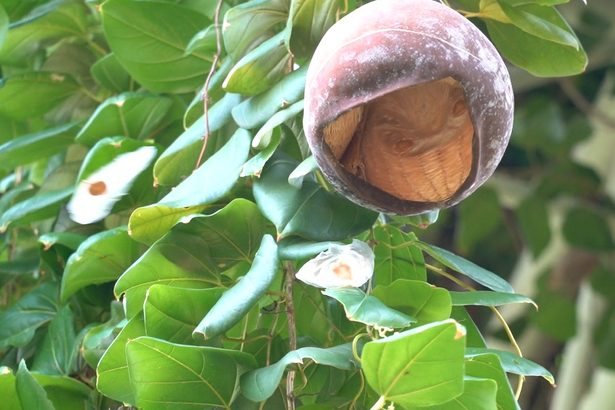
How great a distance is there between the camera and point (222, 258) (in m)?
0.84

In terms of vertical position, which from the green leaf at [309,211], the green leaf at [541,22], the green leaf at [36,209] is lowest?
the green leaf at [36,209]

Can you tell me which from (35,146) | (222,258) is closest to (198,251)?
(222,258)

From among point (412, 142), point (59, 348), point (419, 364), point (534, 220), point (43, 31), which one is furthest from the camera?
point (534, 220)

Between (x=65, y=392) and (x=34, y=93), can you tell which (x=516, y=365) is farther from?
(x=34, y=93)

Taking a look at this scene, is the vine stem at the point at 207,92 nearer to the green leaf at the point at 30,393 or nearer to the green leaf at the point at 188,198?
the green leaf at the point at 188,198

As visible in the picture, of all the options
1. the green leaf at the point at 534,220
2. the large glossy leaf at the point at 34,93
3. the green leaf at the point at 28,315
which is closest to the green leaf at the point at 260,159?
the green leaf at the point at 28,315

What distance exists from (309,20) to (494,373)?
29cm

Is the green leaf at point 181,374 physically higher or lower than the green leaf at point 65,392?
higher

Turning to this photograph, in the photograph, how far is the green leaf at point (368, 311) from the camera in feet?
2.19

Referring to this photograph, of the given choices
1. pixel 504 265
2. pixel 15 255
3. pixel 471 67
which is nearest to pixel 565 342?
pixel 504 265

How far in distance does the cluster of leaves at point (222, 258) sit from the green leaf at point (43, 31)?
1.6 inches

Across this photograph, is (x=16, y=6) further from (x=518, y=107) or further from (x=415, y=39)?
(x=518, y=107)

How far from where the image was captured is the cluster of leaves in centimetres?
71

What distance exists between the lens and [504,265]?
2.91 meters
